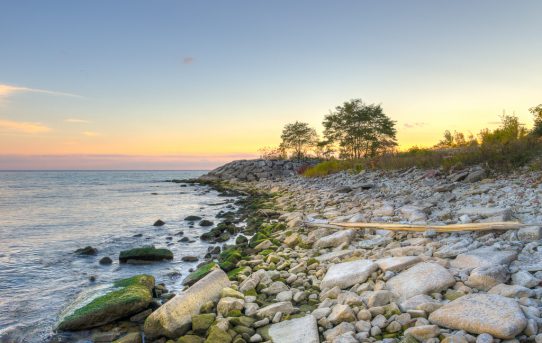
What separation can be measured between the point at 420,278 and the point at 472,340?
1.22m

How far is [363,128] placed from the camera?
36469mm

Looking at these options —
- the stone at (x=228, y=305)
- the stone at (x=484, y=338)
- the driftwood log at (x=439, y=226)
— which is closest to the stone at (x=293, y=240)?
the driftwood log at (x=439, y=226)

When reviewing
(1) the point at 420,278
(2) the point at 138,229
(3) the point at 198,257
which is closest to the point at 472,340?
(1) the point at 420,278

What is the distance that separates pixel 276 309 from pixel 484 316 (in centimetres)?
231

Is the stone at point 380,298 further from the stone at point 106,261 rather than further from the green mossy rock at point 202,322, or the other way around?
the stone at point 106,261

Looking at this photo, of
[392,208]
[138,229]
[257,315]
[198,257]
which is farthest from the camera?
[138,229]

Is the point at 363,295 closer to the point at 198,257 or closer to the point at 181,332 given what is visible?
the point at 181,332

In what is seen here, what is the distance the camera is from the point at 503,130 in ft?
44.2

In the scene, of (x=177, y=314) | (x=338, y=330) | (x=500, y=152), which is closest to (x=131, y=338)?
(x=177, y=314)

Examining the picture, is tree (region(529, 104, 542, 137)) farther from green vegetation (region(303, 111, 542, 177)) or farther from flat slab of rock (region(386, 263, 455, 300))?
flat slab of rock (region(386, 263, 455, 300))

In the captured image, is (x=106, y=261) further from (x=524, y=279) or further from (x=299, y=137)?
(x=299, y=137)

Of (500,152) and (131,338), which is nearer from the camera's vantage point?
(131,338)

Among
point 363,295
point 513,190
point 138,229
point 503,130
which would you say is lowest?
point 138,229

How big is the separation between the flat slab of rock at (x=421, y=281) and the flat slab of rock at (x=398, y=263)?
0.65 feet
